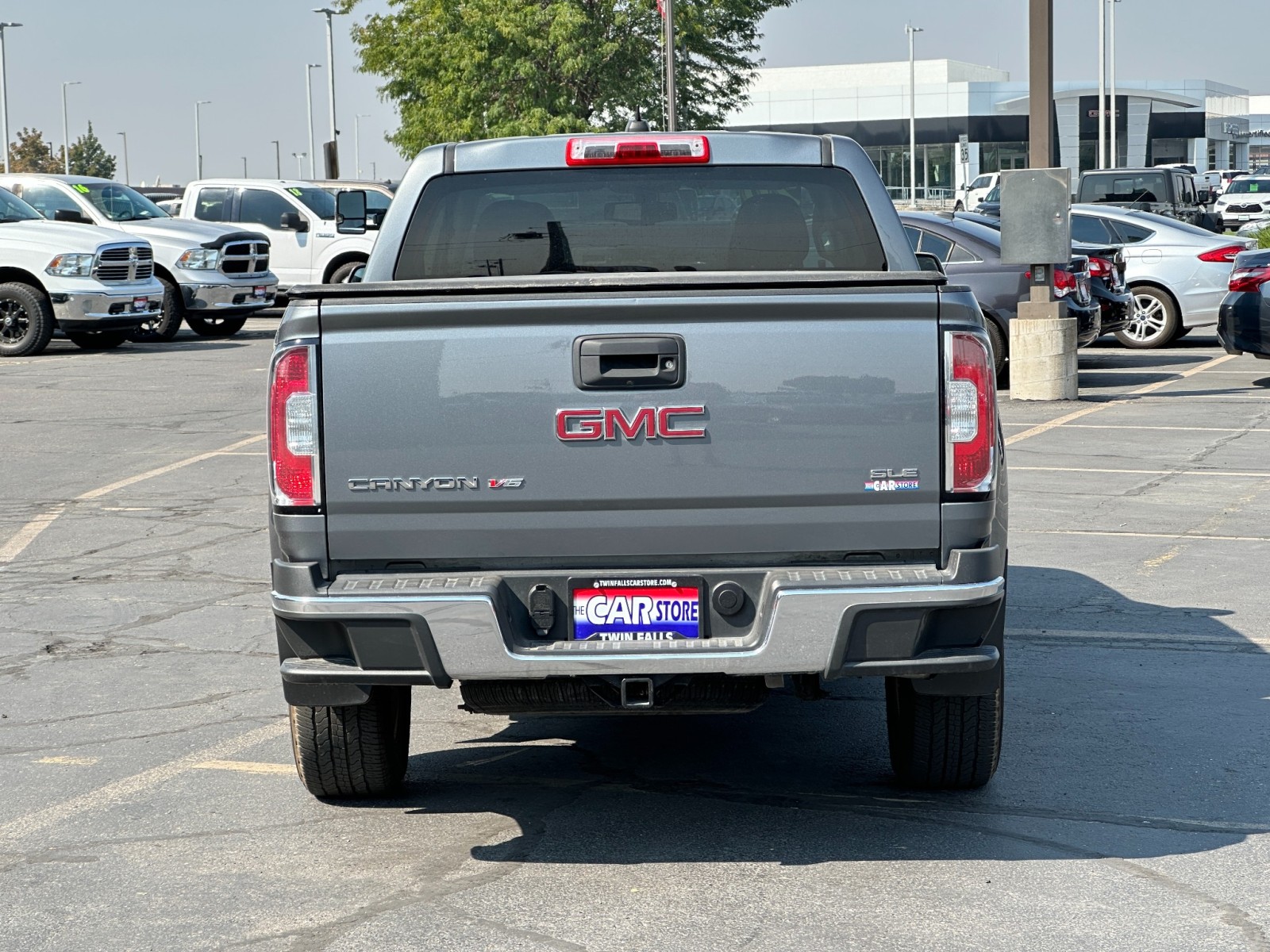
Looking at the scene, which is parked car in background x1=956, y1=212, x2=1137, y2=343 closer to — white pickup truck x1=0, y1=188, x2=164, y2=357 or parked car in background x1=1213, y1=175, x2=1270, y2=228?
white pickup truck x1=0, y1=188, x2=164, y2=357

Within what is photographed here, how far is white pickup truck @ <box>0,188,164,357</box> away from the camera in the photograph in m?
20.3

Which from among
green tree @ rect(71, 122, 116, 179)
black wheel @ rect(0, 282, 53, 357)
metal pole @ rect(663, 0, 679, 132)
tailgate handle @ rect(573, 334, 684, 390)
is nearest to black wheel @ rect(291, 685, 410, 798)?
tailgate handle @ rect(573, 334, 684, 390)

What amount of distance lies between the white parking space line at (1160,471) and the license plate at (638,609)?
772 cm

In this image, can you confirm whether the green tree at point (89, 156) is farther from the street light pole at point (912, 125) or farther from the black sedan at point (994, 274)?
the black sedan at point (994, 274)

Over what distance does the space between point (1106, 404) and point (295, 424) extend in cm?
1235

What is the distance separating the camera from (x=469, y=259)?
5848 mm

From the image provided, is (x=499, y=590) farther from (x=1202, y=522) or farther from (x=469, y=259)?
(x=1202, y=522)

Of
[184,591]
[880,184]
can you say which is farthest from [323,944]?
[184,591]

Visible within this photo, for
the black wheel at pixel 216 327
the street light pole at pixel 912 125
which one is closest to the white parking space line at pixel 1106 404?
the black wheel at pixel 216 327

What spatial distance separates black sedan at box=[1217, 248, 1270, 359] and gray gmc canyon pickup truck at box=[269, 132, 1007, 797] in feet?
41.5

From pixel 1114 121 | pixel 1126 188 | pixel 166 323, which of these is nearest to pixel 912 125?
pixel 1114 121

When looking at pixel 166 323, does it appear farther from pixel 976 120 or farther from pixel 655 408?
pixel 976 120

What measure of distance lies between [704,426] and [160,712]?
285cm

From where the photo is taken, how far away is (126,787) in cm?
537
